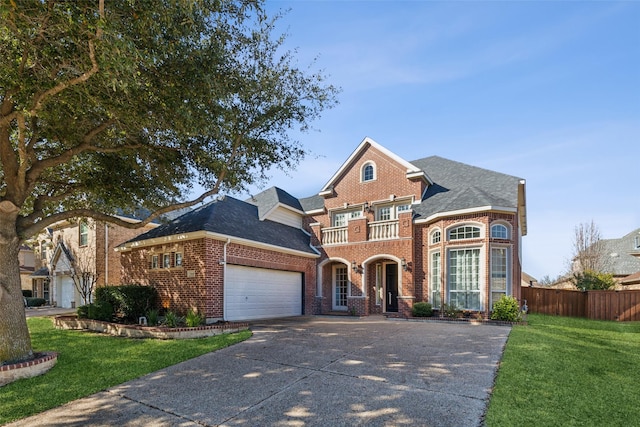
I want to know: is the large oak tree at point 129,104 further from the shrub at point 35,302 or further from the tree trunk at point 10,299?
the shrub at point 35,302

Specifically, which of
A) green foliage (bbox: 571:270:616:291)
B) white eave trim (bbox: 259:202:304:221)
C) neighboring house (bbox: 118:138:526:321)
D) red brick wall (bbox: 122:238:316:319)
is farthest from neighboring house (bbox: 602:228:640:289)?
red brick wall (bbox: 122:238:316:319)

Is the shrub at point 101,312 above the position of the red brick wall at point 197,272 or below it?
below

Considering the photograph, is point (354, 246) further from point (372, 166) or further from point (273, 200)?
point (273, 200)

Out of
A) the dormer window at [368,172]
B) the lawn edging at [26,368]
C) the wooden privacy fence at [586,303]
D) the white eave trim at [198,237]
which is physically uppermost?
the dormer window at [368,172]

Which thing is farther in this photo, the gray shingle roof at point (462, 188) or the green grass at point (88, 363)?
the gray shingle roof at point (462, 188)

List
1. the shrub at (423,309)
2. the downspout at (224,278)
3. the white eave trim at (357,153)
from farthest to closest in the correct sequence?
the white eave trim at (357,153) < the shrub at (423,309) < the downspout at (224,278)

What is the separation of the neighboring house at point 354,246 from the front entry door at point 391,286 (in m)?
0.05

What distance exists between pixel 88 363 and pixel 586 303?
66.1ft

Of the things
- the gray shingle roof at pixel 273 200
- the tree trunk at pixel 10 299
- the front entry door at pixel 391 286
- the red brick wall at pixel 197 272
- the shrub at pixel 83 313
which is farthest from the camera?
the gray shingle roof at pixel 273 200

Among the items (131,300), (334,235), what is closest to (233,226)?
(131,300)

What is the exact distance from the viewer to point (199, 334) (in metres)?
10.4

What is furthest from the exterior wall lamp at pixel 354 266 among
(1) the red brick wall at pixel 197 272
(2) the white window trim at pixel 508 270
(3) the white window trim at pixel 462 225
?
(2) the white window trim at pixel 508 270

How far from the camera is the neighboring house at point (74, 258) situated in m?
20.3

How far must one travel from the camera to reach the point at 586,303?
1712cm
